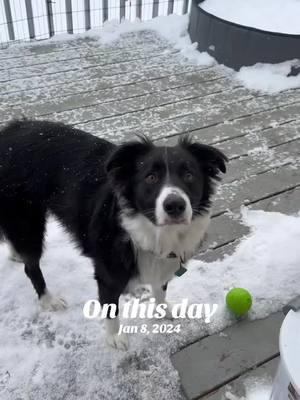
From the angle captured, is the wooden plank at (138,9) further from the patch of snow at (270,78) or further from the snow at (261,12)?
the patch of snow at (270,78)

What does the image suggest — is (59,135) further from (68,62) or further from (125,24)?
(125,24)

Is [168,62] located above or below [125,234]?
below

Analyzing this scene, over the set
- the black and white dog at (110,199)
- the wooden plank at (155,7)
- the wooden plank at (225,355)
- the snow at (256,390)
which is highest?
the black and white dog at (110,199)

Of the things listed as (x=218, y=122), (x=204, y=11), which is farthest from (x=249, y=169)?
(x=204, y=11)

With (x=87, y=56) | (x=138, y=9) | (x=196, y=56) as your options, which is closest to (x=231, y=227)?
(x=196, y=56)

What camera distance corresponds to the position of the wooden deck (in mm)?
2795

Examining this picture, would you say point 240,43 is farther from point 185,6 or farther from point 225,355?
point 225,355

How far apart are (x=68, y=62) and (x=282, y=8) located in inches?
102

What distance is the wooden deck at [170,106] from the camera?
2.79m

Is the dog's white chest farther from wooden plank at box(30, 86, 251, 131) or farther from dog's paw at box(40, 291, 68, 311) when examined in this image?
wooden plank at box(30, 86, 251, 131)

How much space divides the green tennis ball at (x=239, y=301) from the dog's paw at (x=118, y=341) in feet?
1.72

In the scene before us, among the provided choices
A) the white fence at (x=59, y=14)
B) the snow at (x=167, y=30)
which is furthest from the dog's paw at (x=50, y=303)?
the white fence at (x=59, y=14)

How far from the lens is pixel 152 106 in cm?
363

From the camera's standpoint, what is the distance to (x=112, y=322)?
188cm
